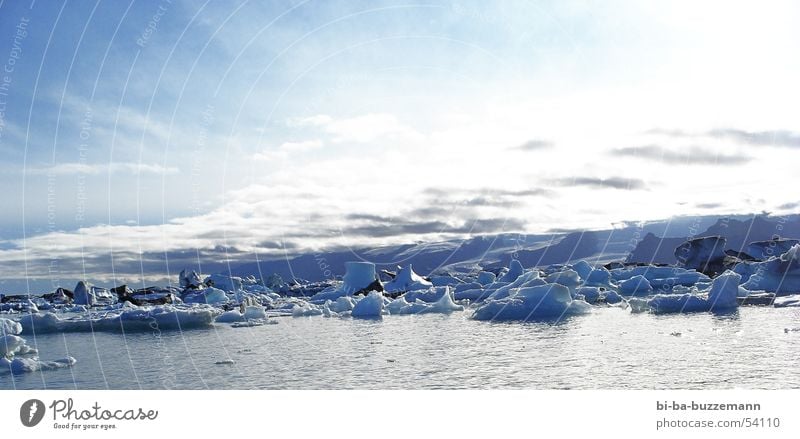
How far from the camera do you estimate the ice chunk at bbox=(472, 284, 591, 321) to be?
1230 inches

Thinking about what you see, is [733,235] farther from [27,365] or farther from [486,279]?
[27,365]

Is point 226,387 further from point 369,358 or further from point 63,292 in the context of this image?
point 63,292

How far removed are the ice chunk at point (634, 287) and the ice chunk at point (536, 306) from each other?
60.4 feet

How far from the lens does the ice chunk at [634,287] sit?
48.3 m

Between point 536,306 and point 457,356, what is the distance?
13.0 m

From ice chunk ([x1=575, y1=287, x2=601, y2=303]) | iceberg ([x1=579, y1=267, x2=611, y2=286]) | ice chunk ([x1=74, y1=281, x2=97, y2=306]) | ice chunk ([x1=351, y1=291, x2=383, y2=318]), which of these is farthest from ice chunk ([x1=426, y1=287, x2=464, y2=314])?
ice chunk ([x1=74, y1=281, x2=97, y2=306])

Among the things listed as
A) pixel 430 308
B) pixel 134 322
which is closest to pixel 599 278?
pixel 430 308

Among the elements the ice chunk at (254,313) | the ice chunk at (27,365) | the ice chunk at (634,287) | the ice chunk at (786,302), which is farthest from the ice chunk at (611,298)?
the ice chunk at (27,365)

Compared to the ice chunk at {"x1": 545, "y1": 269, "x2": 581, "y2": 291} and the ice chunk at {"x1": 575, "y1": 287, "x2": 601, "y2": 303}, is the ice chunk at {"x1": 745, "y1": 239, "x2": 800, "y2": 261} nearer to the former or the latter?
the ice chunk at {"x1": 575, "y1": 287, "x2": 601, "y2": 303}

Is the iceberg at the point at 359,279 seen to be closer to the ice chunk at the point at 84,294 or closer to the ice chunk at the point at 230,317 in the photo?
the ice chunk at the point at 230,317

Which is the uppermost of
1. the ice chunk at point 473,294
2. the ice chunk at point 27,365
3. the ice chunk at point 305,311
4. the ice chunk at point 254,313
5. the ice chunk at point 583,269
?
the ice chunk at point 583,269

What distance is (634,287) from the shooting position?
48.6 metres

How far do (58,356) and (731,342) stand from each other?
81.8ft
